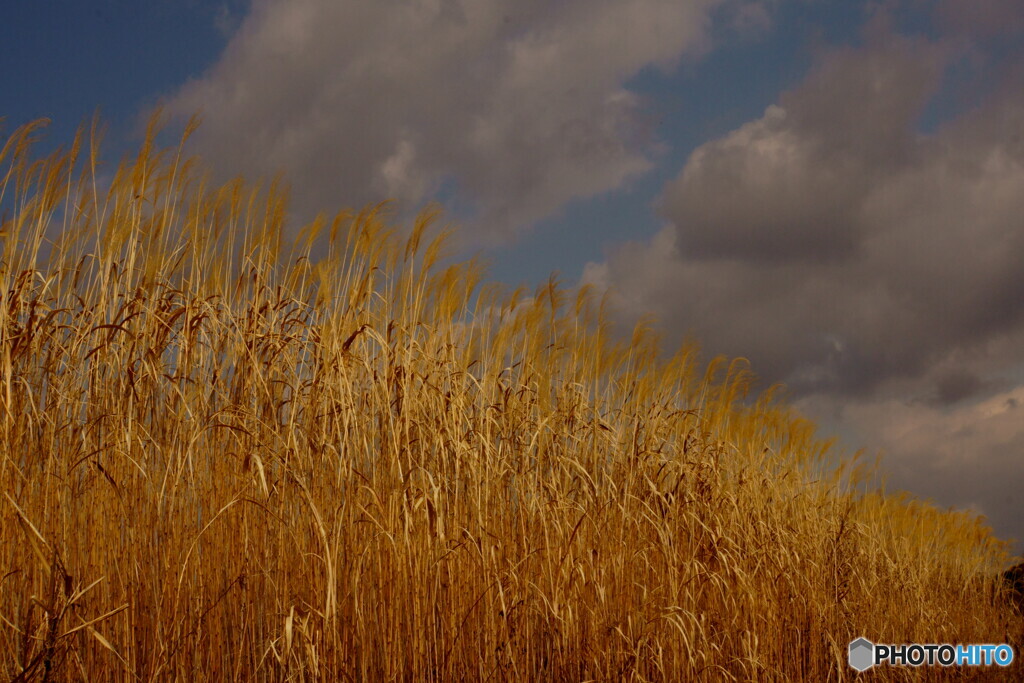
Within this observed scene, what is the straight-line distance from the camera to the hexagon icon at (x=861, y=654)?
377 cm

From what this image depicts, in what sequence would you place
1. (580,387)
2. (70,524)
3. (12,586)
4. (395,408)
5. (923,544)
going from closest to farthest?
(12,586) < (70,524) < (395,408) < (580,387) < (923,544)

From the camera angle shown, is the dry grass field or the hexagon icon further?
the hexagon icon

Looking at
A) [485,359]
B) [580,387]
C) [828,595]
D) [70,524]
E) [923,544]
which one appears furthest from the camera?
[923,544]

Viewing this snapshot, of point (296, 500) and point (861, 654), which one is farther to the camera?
point (861, 654)

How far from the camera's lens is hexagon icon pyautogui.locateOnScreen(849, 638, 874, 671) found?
12.4ft

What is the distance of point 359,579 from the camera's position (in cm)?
195

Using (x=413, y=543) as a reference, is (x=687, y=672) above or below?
below

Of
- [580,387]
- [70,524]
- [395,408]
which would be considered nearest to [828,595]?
[580,387]

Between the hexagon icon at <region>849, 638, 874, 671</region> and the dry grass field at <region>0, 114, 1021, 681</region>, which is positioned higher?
the dry grass field at <region>0, 114, 1021, 681</region>

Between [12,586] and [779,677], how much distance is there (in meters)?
2.65

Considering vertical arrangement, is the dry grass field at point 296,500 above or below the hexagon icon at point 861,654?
above

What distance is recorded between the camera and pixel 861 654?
384 centimetres

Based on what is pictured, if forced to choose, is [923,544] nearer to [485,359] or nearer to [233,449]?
[485,359]

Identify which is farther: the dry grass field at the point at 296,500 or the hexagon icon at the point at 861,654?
the hexagon icon at the point at 861,654
